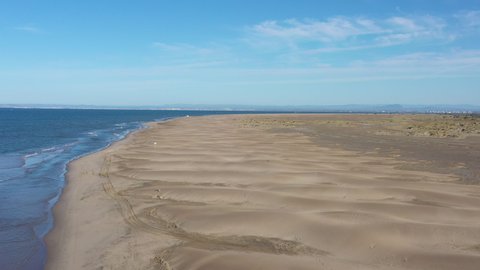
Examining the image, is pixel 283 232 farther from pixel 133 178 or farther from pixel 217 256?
pixel 133 178

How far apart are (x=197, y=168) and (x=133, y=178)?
283 centimetres

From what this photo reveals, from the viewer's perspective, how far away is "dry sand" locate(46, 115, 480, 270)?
25.8ft

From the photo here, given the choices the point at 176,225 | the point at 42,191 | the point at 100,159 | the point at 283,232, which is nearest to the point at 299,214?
the point at 283,232

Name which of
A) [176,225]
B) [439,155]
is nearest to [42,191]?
[176,225]

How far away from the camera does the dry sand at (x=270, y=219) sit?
7.85 meters

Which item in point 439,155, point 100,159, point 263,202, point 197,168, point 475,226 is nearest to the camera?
point 475,226

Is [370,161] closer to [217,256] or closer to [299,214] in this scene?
[299,214]

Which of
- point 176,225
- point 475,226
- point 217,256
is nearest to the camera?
point 217,256

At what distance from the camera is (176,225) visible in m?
10.2

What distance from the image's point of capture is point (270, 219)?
1003 cm

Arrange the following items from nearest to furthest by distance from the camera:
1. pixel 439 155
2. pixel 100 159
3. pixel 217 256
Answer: pixel 217 256
pixel 439 155
pixel 100 159

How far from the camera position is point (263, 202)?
1188 centimetres

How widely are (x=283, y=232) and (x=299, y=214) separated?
120 cm

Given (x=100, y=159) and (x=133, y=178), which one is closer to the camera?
(x=133, y=178)
